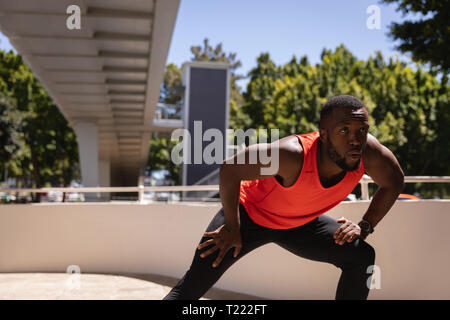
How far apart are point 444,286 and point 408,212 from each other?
796mm

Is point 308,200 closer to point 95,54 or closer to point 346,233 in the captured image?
point 346,233

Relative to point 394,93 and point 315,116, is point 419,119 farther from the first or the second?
point 315,116

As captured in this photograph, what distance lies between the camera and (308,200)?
8.18ft

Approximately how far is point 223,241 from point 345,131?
0.95m

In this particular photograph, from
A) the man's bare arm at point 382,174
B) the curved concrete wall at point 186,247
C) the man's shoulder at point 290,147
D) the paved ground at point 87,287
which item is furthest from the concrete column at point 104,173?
the man's shoulder at point 290,147

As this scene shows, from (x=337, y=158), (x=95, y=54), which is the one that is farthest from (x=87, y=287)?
(x=95, y=54)

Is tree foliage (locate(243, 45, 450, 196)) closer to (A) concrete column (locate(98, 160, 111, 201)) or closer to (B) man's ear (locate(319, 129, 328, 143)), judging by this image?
(A) concrete column (locate(98, 160, 111, 201))

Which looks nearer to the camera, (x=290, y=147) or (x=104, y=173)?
(x=290, y=147)

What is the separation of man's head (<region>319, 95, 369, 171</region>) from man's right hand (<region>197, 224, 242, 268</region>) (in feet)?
2.39

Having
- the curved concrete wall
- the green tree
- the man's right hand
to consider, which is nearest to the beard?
the man's right hand

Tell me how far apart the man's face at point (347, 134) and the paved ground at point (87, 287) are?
3595mm

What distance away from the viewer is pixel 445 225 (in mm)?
4336

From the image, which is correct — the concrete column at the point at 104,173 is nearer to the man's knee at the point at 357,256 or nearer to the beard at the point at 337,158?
the man's knee at the point at 357,256

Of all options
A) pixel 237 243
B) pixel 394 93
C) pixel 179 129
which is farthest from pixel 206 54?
pixel 237 243
